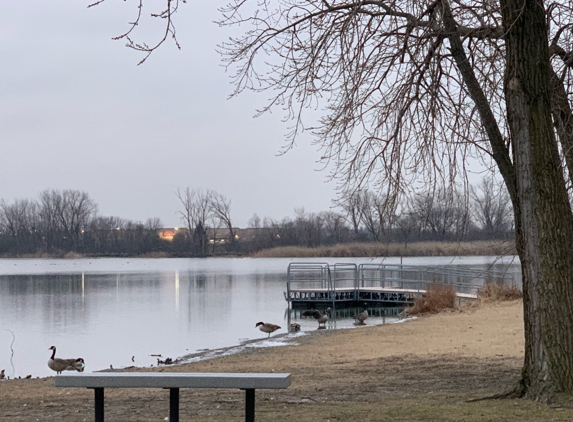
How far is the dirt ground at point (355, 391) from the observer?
618cm

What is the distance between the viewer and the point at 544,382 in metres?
6.36

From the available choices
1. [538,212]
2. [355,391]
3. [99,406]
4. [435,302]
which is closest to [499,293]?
[435,302]

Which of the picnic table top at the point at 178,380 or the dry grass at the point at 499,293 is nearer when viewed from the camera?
the picnic table top at the point at 178,380

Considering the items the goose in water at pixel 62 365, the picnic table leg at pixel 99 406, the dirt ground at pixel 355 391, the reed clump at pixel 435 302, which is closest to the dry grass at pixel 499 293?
the reed clump at pixel 435 302

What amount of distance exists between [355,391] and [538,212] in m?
2.74

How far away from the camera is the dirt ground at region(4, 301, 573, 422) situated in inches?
243

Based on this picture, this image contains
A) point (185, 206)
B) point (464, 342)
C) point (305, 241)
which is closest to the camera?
point (464, 342)

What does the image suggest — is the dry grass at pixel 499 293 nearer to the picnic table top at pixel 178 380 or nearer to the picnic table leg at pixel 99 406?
the picnic table top at pixel 178 380

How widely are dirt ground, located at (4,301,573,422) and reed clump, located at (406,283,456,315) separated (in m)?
8.68

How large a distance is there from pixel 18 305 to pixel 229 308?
8.68 meters

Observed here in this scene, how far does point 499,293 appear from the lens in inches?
945

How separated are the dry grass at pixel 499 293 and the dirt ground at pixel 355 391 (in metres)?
8.74

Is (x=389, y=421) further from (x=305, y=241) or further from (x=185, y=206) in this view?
(x=185, y=206)

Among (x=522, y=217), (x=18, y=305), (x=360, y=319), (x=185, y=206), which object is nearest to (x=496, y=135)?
(x=522, y=217)
